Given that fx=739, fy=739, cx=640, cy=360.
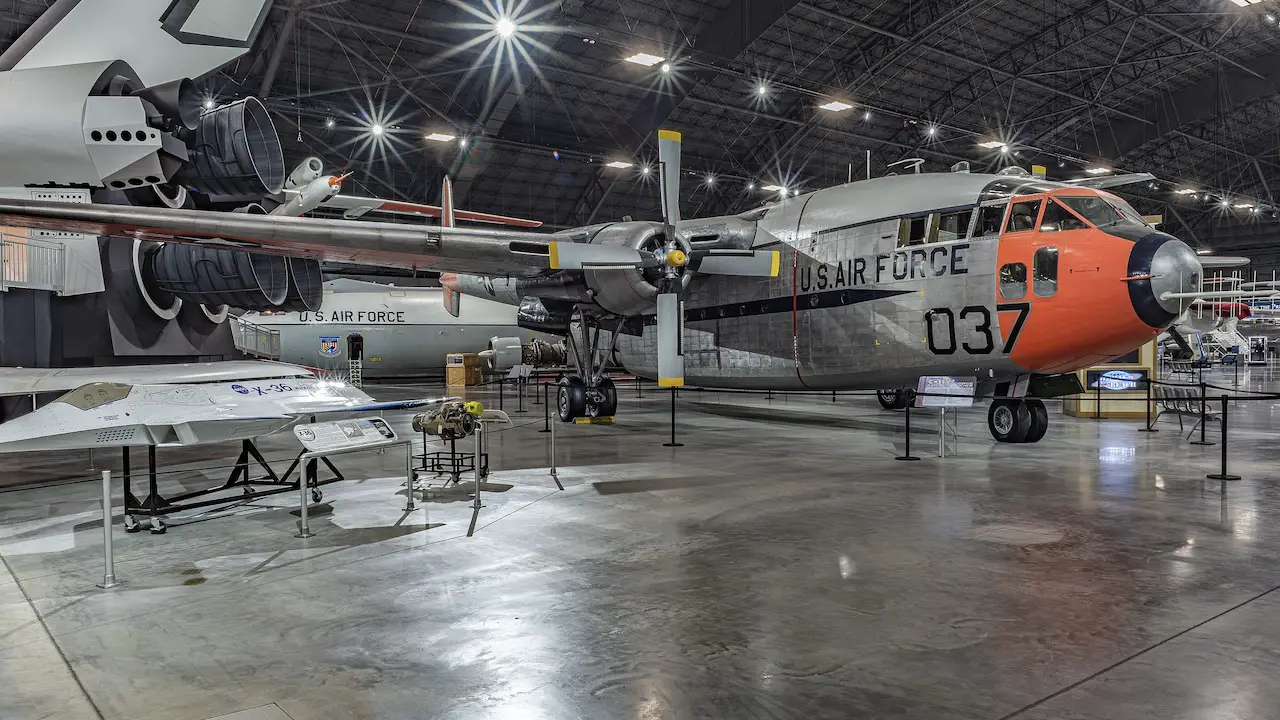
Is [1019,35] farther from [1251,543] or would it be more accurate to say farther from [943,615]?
[943,615]

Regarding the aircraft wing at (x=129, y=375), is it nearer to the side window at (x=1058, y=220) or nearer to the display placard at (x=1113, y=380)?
the side window at (x=1058, y=220)

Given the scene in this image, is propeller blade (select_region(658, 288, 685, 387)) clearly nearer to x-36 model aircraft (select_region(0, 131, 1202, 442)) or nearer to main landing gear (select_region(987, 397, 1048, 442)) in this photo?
x-36 model aircraft (select_region(0, 131, 1202, 442))

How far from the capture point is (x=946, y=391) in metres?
10.9

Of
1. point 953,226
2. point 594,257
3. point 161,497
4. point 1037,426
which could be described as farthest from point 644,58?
point 161,497

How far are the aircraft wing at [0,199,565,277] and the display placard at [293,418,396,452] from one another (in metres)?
3.23

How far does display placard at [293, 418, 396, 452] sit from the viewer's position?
672cm

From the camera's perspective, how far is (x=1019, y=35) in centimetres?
3123

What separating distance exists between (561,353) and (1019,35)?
23.6m

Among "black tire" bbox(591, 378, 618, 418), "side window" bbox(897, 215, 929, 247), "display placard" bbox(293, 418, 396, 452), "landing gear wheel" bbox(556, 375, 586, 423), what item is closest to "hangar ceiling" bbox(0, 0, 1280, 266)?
"landing gear wheel" bbox(556, 375, 586, 423)

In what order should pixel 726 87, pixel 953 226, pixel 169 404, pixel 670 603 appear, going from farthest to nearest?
1. pixel 726 87
2. pixel 953 226
3. pixel 169 404
4. pixel 670 603

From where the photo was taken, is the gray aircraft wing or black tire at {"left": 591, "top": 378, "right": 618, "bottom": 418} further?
black tire at {"left": 591, "top": 378, "right": 618, "bottom": 418}

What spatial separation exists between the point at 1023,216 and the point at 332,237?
32.1ft

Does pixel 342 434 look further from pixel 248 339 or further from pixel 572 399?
pixel 572 399

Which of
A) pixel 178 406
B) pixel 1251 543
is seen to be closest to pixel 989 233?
pixel 1251 543
